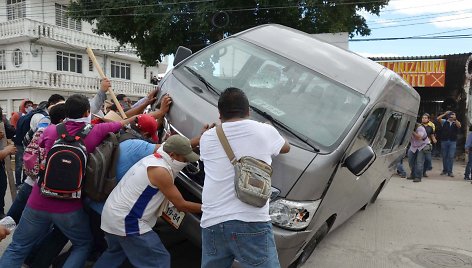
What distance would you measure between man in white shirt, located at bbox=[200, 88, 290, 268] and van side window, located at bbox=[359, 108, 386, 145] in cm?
148

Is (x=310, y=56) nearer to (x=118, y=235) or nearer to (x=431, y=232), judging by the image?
(x=118, y=235)

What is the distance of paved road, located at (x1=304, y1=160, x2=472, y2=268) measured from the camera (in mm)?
4680

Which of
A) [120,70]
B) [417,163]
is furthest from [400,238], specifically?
[120,70]

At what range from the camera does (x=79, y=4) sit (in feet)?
49.9

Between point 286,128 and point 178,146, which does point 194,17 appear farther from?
point 178,146

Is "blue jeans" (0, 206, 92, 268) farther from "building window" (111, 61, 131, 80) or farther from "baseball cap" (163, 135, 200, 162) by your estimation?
"building window" (111, 61, 131, 80)

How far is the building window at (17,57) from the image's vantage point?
2371cm

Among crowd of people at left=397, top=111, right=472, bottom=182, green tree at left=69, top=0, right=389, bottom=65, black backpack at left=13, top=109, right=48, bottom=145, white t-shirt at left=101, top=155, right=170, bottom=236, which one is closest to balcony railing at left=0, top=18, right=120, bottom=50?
green tree at left=69, top=0, right=389, bottom=65

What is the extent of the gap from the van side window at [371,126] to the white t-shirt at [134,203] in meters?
1.92

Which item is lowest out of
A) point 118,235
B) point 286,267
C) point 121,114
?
point 286,267

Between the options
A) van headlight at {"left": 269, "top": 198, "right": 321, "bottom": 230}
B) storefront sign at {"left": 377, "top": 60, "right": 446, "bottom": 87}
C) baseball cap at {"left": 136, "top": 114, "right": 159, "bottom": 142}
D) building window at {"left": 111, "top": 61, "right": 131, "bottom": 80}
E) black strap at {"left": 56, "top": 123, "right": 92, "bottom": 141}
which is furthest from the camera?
building window at {"left": 111, "top": 61, "right": 131, "bottom": 80}

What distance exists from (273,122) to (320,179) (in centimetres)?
64

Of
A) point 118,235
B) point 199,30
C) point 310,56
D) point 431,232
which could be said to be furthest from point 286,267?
point 199,30

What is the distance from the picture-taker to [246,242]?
2.43 meters
